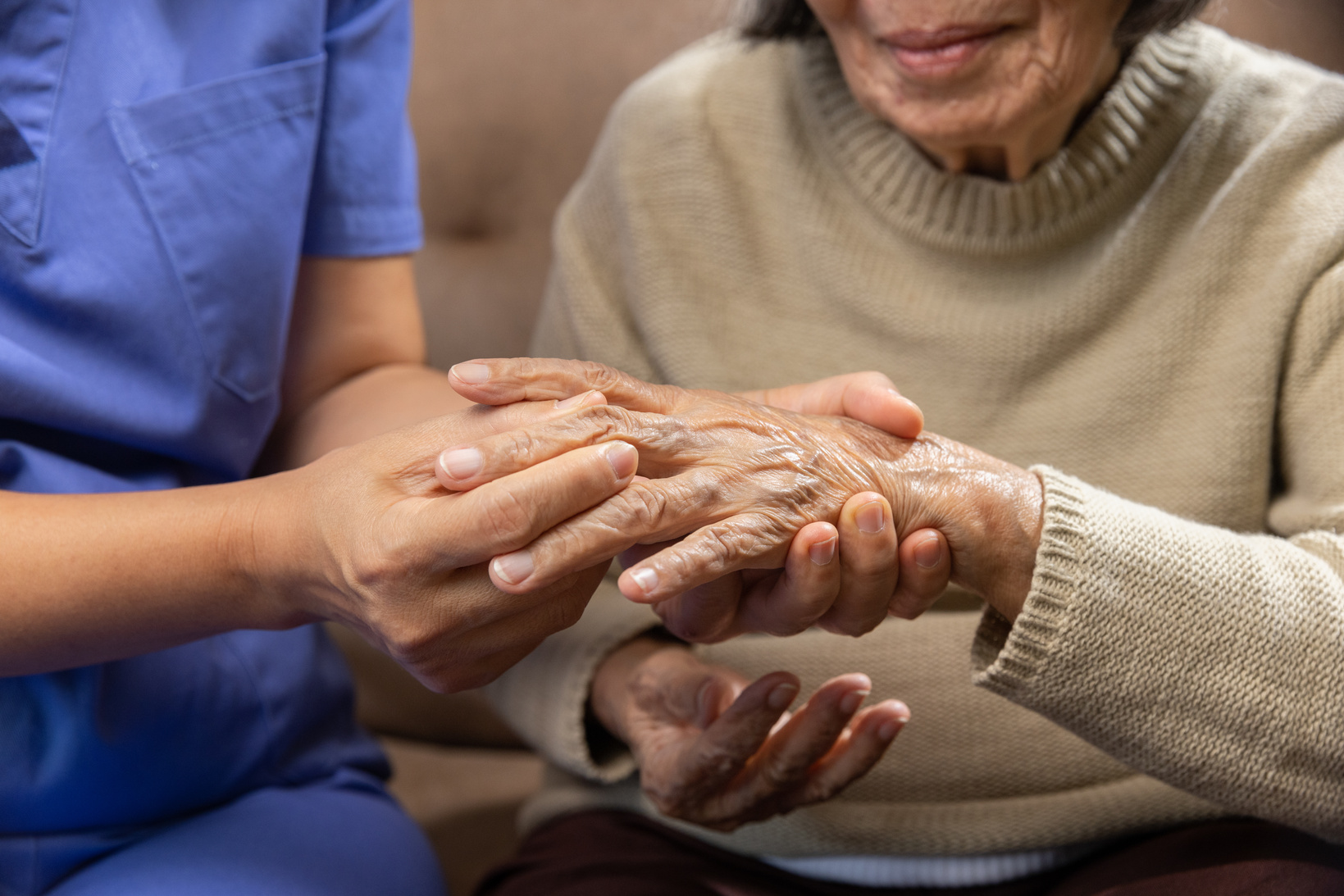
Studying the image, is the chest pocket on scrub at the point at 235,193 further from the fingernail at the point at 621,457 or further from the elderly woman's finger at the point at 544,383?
the fingernail at the point at 621,457

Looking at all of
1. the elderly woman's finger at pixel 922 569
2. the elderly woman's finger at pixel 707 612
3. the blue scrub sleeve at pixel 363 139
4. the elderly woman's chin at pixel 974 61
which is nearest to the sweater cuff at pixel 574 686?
the elderly woman's finger at pixel 707 612

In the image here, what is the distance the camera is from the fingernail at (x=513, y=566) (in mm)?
600

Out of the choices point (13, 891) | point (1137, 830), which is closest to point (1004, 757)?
point (1137, 830)

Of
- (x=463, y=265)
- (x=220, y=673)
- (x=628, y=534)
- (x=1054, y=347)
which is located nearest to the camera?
(x=628, y=534)

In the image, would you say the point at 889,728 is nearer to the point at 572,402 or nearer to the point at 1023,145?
the point at 572,402

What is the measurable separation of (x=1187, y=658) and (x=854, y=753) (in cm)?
25

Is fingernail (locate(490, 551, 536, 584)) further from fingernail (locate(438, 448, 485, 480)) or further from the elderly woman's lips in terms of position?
the elderly woman's lips

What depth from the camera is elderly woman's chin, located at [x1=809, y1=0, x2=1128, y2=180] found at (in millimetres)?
827

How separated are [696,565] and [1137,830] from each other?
483 mm

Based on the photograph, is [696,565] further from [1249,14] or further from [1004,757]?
[1249,14]

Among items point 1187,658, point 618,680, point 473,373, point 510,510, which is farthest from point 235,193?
point 1187,658

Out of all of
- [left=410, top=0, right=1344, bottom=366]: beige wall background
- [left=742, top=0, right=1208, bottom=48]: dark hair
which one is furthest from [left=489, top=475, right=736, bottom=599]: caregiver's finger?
[left=410, top=0, right=1344, bottom=366]: beige wall background

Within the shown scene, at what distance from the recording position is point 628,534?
0.64 m

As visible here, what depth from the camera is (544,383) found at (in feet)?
2.28
